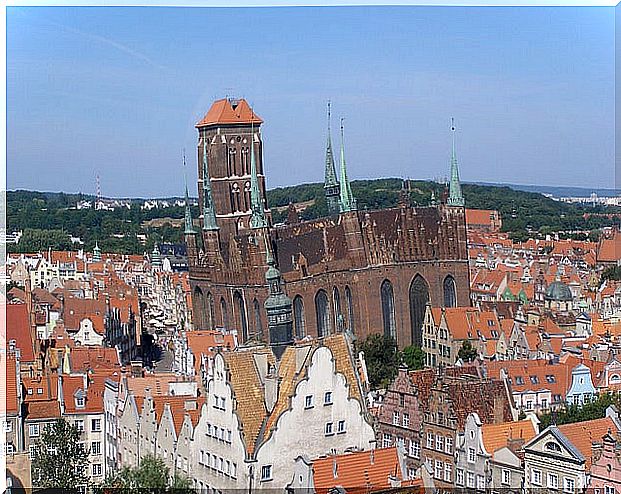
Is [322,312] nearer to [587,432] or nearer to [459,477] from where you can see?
[459,477]

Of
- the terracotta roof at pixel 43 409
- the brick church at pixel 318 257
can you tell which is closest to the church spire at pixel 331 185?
the brick church at pixel 318 257

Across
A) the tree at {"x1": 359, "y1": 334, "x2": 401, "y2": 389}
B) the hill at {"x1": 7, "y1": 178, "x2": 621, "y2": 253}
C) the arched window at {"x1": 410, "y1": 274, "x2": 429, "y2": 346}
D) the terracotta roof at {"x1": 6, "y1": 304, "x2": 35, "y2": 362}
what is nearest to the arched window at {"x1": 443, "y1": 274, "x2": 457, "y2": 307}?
the arched window at {"x1": 410, "y1": 274, "x2": 429, "y2": 346}

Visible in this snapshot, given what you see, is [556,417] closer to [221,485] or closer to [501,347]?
[221,485]

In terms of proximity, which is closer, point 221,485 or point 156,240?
point 221,485

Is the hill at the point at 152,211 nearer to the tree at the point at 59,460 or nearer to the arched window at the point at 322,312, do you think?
the arched window at the point at 322,312

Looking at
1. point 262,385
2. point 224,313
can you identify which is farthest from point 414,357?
point 262,385

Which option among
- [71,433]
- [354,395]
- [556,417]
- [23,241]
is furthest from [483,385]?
[23,241]
